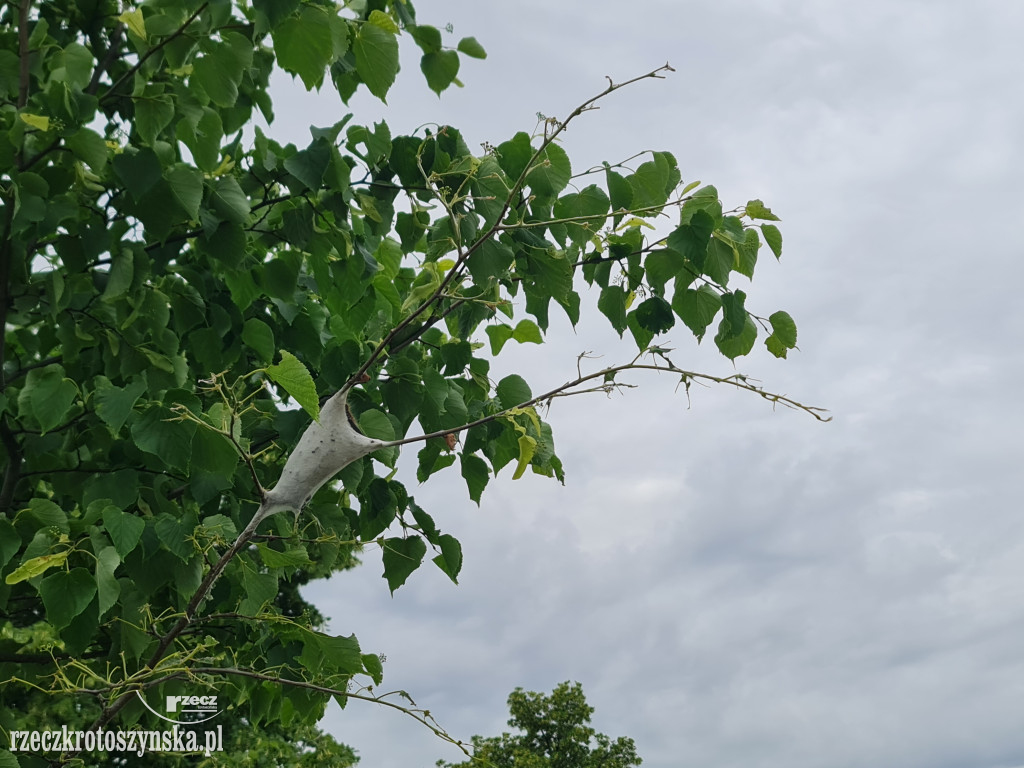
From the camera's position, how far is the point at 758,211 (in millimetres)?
3215

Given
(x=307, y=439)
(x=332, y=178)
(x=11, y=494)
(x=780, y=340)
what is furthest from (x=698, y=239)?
(x=11, y=494)

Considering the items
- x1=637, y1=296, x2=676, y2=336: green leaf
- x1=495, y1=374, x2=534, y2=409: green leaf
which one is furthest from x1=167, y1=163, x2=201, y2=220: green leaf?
x1=637, y1=296, x2=676, y2=336: green leaf

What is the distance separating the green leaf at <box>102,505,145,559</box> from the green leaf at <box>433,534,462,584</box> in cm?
127

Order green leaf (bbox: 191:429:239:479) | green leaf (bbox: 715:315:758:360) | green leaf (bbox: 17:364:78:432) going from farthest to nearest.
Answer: green leaf (bbox: 715:315:758:360), green leaf (bbox: 17:364:78:432), green leaf (bbox: 191:429:239:479)

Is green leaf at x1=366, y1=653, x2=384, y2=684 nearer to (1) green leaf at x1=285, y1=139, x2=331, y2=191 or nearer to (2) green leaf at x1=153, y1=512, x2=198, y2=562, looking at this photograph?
(2) green leaf at x1=153, y1=512, x2=198, y2=562

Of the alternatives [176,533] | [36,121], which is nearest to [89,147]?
[36,121]

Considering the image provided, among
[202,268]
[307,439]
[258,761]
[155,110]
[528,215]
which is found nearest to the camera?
[307,439]

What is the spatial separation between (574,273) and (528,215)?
1.12ft

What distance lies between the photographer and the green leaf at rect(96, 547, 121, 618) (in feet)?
8.23

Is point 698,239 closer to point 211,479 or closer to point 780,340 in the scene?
point 780,340

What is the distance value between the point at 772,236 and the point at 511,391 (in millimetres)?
1092

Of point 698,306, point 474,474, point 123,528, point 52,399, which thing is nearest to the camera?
point 123,528

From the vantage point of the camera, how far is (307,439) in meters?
2.39

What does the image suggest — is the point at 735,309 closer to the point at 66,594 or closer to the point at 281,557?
the point at 281,557
